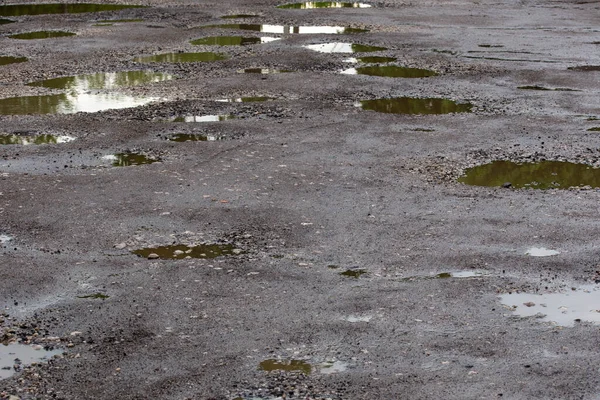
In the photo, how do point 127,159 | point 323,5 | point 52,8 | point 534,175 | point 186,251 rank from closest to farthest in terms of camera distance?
point 186,251, point 534,175, point 127,159, point 52,8, point 323,5

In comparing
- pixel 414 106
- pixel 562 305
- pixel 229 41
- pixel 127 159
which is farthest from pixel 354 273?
pixel 229 41

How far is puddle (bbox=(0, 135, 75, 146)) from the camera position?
1227 cm

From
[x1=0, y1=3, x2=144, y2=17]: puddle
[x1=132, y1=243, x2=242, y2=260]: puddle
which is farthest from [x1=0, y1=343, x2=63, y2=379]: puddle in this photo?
[x1=0, y1=3, x2=144, y2=17]: puddle

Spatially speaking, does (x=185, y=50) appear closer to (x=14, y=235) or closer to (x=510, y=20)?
(x=510, y=20)

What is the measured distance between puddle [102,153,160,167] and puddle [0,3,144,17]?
44.2 feet

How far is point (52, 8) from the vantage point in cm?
2477

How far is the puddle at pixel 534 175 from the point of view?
10664 millimetres

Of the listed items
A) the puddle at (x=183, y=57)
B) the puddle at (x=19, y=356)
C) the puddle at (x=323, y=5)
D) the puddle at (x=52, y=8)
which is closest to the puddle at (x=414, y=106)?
the puddle at (x=183, y=57)

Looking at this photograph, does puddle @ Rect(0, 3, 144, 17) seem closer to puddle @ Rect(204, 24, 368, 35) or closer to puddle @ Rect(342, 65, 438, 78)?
puddle @ Rect(204, 24, 368, 35)

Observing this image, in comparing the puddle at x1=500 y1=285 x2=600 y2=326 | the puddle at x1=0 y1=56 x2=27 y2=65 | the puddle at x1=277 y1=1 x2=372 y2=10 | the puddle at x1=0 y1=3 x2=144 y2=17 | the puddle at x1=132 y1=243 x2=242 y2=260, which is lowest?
the puddle at x1=500 y1=285 x2=600 y2=326

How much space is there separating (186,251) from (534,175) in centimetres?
453

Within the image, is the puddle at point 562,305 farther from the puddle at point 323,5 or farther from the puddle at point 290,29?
the puddle at point 323,5

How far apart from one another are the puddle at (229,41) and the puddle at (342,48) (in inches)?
50.7

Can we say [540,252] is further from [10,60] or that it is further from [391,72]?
[10,60]
